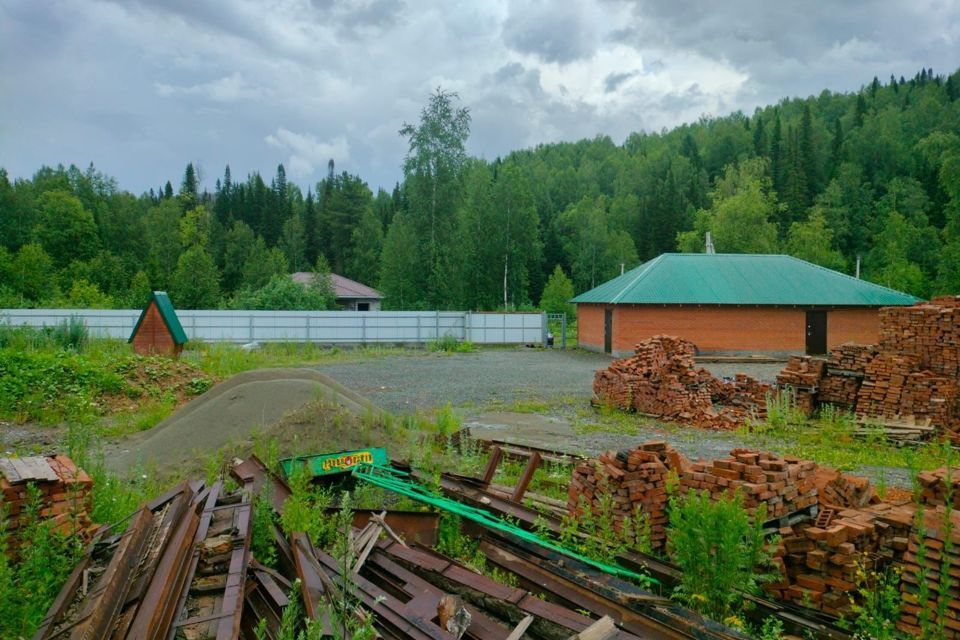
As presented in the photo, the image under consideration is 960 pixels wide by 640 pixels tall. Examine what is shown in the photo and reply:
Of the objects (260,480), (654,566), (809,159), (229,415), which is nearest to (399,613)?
(654,566)

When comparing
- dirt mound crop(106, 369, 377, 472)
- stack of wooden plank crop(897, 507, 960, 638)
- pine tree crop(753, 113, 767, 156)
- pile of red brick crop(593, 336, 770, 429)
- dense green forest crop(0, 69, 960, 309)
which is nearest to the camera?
stack of wooden plank crop(897, 507, 960, 638)

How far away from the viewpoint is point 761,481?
5.84 meters

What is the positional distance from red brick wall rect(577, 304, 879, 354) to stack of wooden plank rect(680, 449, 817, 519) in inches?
921

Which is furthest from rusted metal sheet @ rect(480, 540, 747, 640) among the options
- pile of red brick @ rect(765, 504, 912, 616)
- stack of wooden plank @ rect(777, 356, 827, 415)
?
stack of wooden plank @ rect(777, 356, 827, 415)

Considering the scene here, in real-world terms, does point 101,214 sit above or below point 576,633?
above

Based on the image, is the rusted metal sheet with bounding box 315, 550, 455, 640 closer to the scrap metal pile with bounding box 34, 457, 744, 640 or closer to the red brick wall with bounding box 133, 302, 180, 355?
the scrap metal pile with bounding box 34, 457, 744, 640

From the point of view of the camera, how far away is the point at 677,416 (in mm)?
14562

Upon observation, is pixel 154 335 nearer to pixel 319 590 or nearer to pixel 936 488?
pixel 319 590

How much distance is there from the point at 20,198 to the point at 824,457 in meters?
71.8

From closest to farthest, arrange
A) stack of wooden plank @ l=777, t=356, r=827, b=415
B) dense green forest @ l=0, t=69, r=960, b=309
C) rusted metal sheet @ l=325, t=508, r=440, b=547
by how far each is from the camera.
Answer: rusted metal sheet @ l=325, t=508, r=440, b=547
stack of wooden plank @ l=777, t=356, r=827, b=415
dense green forest @ l=0, t=69, r=960, b=309

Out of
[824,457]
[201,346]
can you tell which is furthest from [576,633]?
[201,346]

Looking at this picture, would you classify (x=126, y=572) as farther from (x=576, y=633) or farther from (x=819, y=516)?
(x=819, y=516)

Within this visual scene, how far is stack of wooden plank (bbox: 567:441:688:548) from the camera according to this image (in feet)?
20.2

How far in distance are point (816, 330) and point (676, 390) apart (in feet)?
63.5
